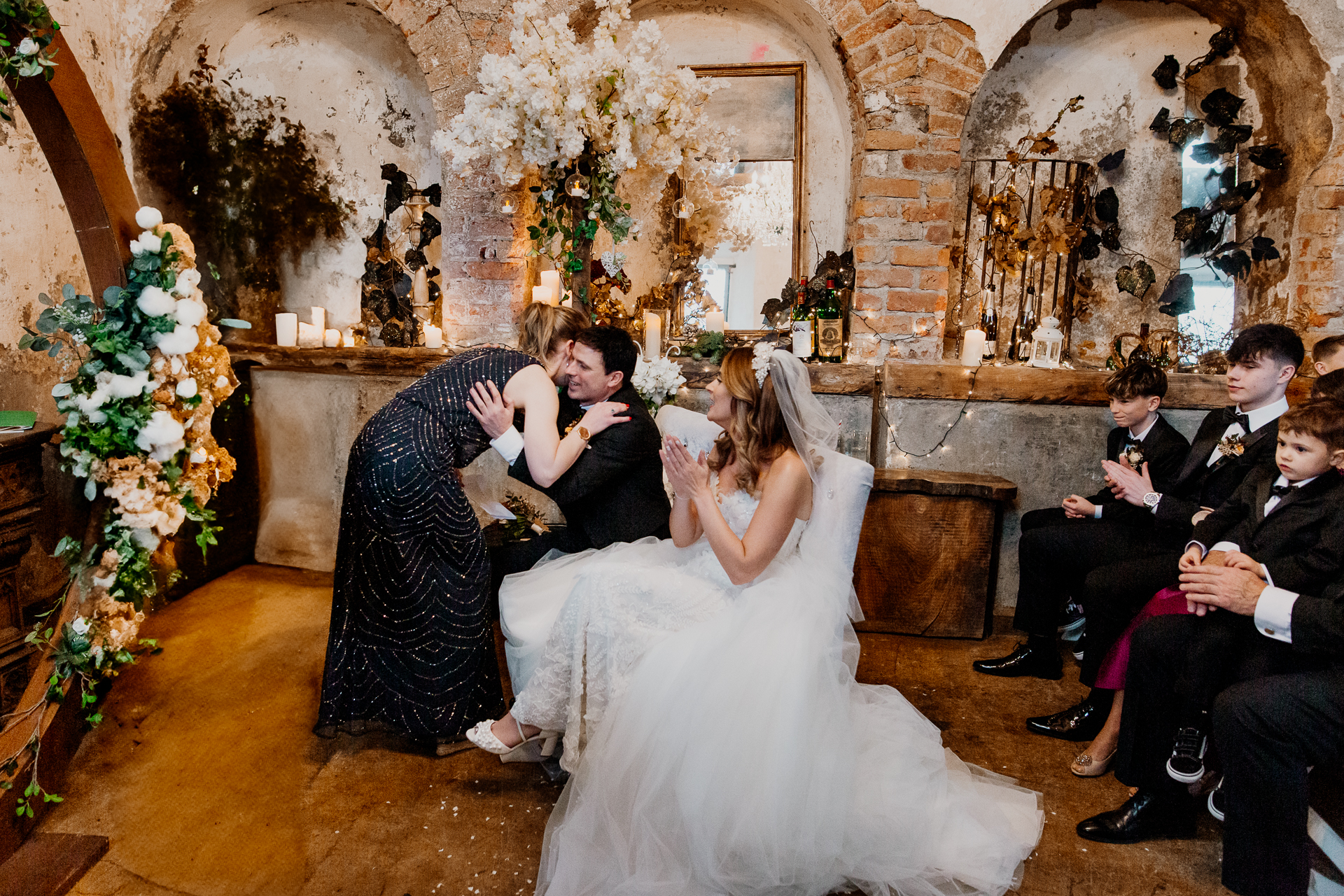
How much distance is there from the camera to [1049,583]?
11.1ft

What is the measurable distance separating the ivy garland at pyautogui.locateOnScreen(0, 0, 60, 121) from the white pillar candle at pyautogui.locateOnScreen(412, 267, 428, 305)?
236 centimetres

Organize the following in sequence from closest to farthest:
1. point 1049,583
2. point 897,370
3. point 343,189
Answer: point 1049,583
point 897,370
point 343,189

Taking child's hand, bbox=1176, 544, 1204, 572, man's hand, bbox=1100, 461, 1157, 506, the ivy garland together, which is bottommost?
child's hand, bbox=1176, 544, 1204, 572

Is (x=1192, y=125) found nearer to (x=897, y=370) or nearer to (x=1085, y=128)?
(x=1085, y=128)

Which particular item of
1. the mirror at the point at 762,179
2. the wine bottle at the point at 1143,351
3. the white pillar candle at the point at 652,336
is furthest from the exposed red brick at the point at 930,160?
the white pillar candle at the point at 652,336

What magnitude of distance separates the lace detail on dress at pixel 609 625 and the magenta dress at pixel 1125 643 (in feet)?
4.43

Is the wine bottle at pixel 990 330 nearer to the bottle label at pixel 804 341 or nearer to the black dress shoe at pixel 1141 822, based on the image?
the bottle label at pixel 804 341

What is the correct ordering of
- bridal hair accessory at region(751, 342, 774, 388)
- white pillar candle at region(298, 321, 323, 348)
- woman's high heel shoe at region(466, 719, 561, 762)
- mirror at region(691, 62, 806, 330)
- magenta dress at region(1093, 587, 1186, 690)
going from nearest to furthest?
bridal hair accessory at region(751, 342, 774, 388)
woman's high heel shoe at region(466, 719, 561, 762)
magenta dress at region(1093, 587, 1186, 690)
mirror at region(691, 62, 806, 330)
white pillar candle at region(298, 321, 323, 348)

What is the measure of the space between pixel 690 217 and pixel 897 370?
142cm

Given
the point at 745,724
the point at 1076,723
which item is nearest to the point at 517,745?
the point at 745,724

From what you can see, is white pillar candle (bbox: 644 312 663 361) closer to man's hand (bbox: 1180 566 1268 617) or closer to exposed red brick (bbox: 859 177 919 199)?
exposed red brick (bbox: 859 177 919 199)

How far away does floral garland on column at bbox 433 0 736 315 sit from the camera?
312 cm

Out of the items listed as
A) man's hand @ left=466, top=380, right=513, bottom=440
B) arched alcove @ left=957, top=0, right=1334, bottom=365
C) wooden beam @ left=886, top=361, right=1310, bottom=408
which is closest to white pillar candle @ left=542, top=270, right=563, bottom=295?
man's hand @ left=466, top=380, right=513, bottom=440

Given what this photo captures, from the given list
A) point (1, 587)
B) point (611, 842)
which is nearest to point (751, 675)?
point (611, 842)
